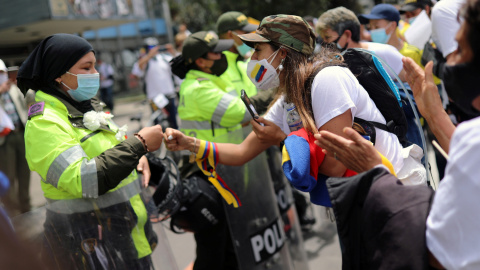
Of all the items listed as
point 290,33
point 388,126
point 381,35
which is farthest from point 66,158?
point 381,35

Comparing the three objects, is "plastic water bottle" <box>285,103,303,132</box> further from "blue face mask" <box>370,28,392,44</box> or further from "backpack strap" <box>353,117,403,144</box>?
"blue face mask" <box>370,28,392,44</box>

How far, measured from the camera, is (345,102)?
72.5 inches

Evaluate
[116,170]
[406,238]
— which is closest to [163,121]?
Result: [116,170]

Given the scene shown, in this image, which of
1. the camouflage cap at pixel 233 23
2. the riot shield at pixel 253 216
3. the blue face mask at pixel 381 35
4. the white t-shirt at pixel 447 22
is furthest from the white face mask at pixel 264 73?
the blue face mask at pixel 381 35

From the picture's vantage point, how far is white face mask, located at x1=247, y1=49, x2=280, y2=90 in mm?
2281

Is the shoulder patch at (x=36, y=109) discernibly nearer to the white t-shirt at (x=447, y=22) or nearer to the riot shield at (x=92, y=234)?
the riot shield at (x=92, y=234)

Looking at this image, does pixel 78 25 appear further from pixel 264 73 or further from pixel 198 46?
pixel 264 73

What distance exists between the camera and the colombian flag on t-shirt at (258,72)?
232 centimetres

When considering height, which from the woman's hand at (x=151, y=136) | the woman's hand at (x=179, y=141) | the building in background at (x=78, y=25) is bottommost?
the building in background at (x=78, y=25)

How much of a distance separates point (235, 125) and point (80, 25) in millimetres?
14512

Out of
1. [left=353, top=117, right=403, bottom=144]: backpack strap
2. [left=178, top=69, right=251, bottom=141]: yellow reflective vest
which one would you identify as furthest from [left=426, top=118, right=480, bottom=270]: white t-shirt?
[left=178, top=69, right=251, bottom=141]: yellow reflective vest

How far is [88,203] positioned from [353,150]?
1.32m

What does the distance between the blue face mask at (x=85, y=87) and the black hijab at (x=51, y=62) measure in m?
0.06

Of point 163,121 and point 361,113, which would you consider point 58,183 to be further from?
point 163,121
